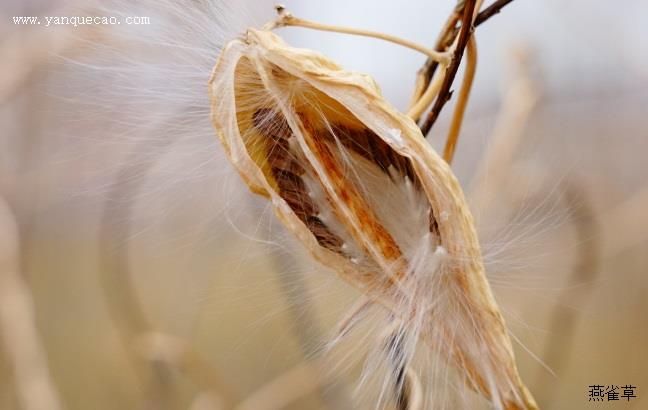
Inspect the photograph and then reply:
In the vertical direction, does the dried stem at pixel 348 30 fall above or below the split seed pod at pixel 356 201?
above

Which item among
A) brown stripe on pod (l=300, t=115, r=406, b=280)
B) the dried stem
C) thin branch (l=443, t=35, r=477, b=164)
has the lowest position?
brown stripe on pod (l=300, t=115, r=406, b=280)

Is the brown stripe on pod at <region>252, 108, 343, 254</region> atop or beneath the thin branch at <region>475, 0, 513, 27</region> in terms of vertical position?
beneath

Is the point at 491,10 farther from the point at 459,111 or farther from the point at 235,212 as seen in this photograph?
the point at 235,212

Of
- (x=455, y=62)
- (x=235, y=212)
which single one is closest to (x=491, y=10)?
(x=455, y=62)

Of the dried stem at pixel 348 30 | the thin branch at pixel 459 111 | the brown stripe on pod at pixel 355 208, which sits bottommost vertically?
the brown stripe on pod at pixel 355 208
